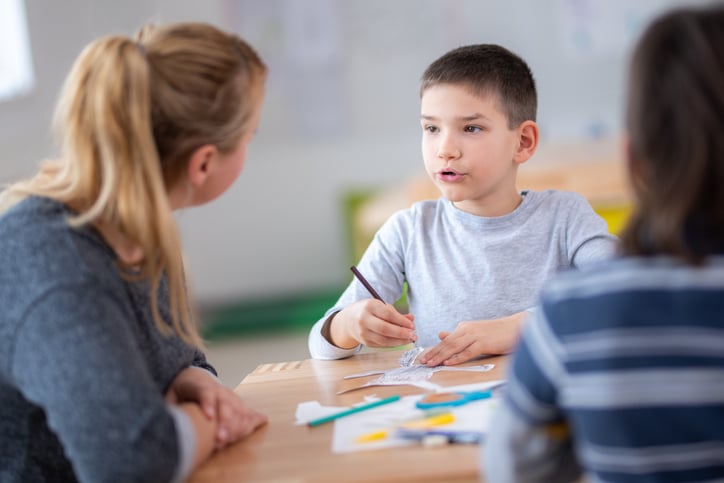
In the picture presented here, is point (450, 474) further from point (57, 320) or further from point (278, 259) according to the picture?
point (278, 259)

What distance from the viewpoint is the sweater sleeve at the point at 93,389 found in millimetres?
915

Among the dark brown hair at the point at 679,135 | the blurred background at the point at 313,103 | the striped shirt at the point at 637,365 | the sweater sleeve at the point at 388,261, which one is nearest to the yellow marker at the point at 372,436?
the striped shirt at the point at 637,365

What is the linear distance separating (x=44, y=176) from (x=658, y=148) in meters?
0.75

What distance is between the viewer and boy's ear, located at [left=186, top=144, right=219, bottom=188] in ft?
3.65

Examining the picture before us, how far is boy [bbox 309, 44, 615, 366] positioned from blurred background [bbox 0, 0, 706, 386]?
2873 millimetres

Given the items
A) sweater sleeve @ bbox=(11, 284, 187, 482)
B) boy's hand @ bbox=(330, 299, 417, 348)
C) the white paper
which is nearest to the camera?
sweater sleeve @ bbox=(11, 284, 187, 482)

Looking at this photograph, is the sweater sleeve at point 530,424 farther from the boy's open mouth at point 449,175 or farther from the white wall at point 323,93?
the white wall at point 323,93

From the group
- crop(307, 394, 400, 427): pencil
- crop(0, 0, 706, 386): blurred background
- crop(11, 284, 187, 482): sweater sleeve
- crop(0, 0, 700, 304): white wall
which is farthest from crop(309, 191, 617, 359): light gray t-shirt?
crop(0, 0, 700, 304): white wall

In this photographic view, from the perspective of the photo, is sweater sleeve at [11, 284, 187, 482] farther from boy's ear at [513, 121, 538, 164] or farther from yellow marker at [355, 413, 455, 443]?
boy's ear at [513, 121, 538, 164]

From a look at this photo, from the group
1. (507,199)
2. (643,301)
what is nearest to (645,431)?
(643,301)

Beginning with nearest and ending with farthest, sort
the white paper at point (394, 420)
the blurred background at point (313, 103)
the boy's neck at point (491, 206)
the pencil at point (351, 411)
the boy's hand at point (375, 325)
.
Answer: the white paper at point (394, 420), the pencil at point (351, 411), the boy's hand at point (375, 325), the boy's neck at point (491, 206), the blurred background at point (313, 103)

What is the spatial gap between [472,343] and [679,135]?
67 cm

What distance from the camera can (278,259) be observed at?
505cm

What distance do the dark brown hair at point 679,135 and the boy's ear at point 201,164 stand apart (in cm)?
54
